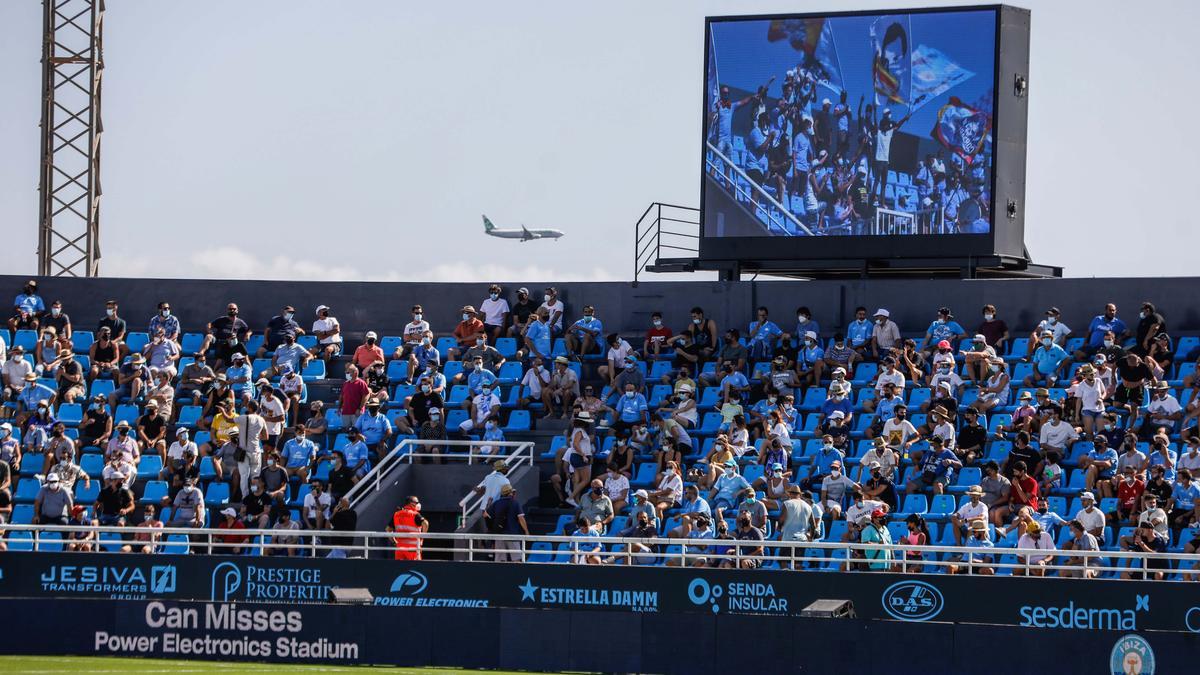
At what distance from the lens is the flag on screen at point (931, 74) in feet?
96.0

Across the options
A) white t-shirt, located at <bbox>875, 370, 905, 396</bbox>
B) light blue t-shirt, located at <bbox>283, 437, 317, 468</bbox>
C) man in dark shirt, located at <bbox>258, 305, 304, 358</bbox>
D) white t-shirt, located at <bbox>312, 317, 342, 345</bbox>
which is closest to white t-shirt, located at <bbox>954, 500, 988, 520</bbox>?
white t-shirt, located at <bbox>875, 370, 905, 396</bbox>

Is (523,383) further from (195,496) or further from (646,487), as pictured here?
(195,496)

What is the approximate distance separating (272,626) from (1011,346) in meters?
12.2

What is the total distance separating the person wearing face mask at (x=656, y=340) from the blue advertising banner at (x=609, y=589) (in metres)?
7.00

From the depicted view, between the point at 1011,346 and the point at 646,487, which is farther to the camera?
the point at 1011,346

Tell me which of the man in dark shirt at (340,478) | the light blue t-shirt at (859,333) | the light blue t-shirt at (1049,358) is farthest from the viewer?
the light blue t-shirt at (859,333)

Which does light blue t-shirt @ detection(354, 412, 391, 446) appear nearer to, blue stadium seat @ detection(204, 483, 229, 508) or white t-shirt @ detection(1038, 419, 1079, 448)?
blue stadium seat @ detection(204, 483, 229, 508)

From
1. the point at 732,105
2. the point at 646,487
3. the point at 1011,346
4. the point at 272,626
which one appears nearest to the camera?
the point at 272,626

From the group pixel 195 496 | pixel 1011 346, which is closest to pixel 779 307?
pixel 1011 346

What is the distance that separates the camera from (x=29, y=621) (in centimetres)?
2247

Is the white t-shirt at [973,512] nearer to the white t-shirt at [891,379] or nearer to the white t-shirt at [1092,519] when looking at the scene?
the white t-shirt at [1092,519]

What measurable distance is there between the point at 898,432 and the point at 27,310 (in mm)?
15273

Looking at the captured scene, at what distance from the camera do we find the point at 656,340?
97.6 feet

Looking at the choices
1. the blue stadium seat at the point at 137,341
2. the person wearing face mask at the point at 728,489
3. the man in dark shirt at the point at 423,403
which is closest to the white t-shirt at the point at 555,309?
the man in dark shirt at the point at 423,403
